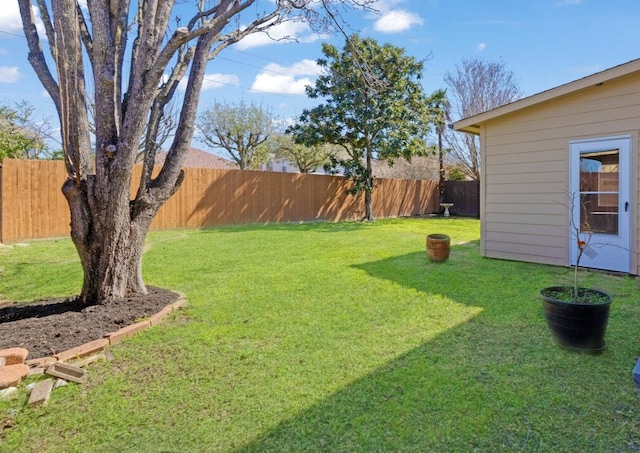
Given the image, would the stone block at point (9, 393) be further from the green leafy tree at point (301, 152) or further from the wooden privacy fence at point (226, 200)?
the green leafy tree at point (301, 152)

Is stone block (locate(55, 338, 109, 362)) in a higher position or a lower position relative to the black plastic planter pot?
lower

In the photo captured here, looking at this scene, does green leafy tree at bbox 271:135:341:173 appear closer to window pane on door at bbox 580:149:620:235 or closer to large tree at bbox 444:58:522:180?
large tree at bbox 444:58:522:180

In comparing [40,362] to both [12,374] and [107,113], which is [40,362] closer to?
[12,374]

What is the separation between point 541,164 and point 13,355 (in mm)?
6522

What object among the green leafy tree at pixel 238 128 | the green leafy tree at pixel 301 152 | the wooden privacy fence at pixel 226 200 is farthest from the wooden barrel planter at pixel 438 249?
the green leafy tree at pixel 238 128

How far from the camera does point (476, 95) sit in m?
18.5

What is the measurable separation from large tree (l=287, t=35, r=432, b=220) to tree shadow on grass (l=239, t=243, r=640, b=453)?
32.7 feet

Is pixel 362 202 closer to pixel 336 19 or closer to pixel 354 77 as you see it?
pixel 354 77

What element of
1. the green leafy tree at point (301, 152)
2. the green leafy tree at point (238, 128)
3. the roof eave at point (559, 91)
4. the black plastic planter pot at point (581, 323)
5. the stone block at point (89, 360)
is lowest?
the stone block at point (89, 360)

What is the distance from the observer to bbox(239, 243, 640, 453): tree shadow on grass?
175cm

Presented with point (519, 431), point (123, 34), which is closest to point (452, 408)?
point (519, 431)

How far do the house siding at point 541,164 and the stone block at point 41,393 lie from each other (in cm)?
615

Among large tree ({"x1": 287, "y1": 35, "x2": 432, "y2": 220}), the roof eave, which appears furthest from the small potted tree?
large tree ({"x1": 287, "y1": 35, "x2": 432, "y2": 220})

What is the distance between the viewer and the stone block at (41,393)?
6.70 ft
